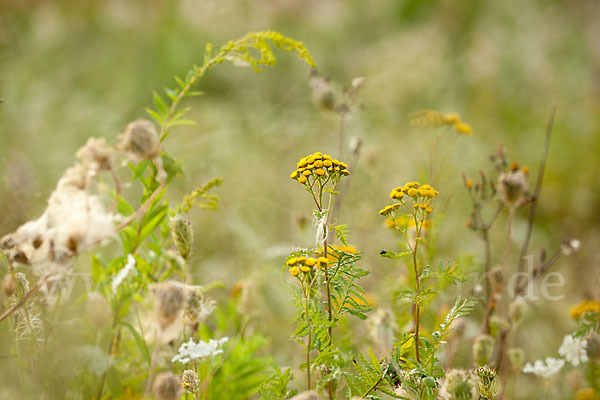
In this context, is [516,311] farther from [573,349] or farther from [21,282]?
[21,282]

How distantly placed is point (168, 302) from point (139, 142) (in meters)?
0.18

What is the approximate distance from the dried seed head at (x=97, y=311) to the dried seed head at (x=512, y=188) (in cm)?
64

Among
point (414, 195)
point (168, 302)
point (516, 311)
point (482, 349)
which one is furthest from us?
point (516, 311)

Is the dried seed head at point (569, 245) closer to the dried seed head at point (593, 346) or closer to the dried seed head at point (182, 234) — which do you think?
the dried seed head at point (593, 346)

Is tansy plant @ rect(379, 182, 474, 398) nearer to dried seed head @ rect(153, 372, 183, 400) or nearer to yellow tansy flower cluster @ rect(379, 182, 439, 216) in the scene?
yellow tansy flower cluster @ rect(379, 182, 439, 216)

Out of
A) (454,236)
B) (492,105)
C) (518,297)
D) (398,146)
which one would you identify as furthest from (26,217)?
(492,105)

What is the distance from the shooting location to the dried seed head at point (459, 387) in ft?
1.86

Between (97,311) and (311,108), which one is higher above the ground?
(311,108)

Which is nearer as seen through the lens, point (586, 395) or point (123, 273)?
point (123, 273)

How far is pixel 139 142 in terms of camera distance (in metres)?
0.58

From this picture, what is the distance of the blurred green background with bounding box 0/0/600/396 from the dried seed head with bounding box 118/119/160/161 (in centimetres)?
32

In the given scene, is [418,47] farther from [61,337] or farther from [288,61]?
[61,337]

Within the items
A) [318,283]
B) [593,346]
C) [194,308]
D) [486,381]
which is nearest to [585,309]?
[593,346]

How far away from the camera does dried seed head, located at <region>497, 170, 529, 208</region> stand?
2.75ft
